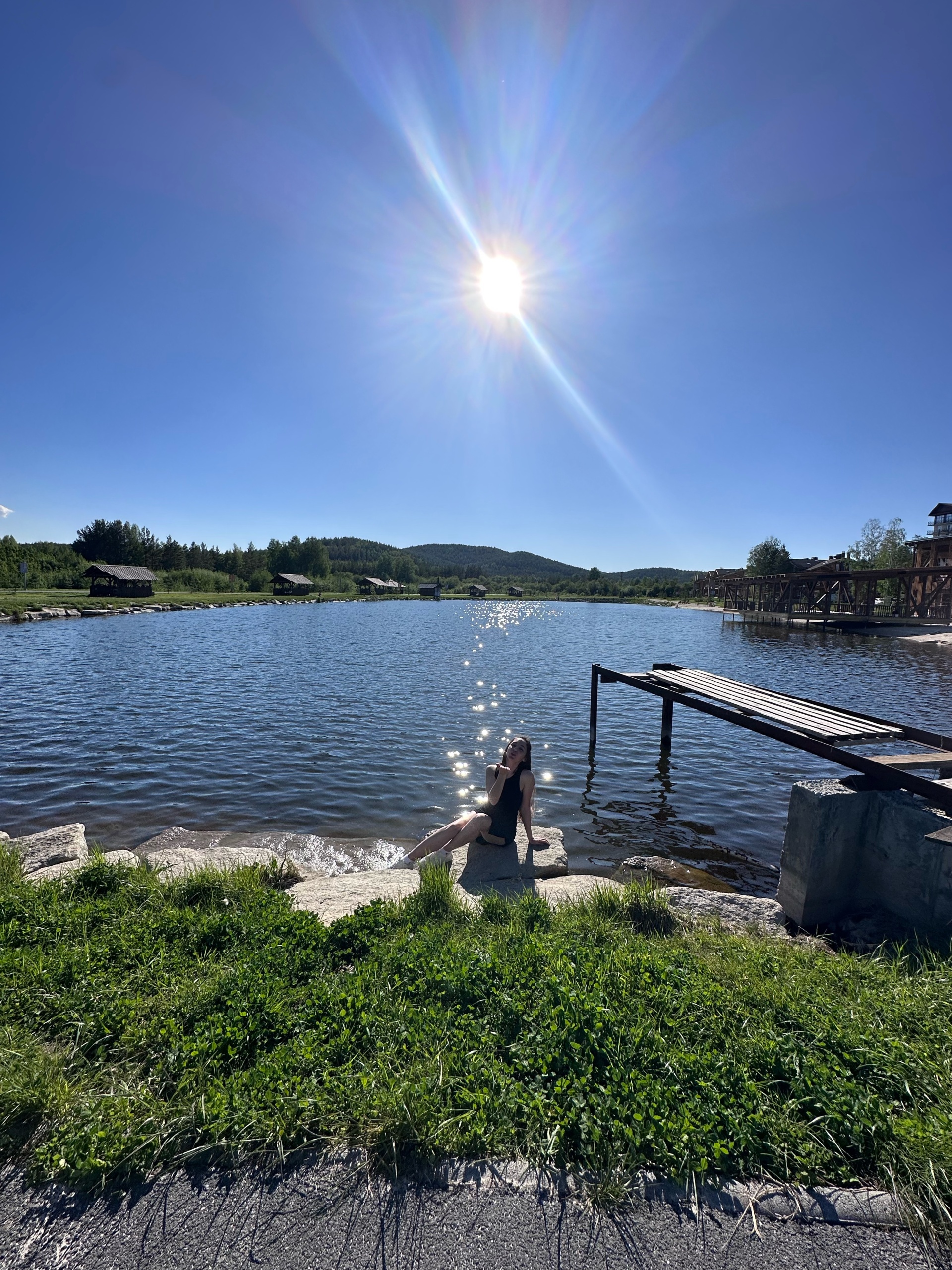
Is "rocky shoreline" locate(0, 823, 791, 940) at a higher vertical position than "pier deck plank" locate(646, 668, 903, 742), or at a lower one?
lower

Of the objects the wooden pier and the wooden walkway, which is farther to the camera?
the wooden pier

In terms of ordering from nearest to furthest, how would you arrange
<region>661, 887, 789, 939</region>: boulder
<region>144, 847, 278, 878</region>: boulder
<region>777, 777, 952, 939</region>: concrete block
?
<region>777, 777, 952, 939</region>: concrete block
<region>661, 887, 789, 939</region>: boulder
<region>144, 847, 278, 878</region>: boulder

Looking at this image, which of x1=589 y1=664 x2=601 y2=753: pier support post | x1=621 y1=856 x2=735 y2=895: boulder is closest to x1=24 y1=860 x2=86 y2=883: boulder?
x1=621 y1=856 x2=735 y2=895: boulder

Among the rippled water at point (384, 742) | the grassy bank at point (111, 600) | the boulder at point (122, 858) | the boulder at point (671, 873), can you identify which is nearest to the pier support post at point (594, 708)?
the rippled water at point (384, 742)

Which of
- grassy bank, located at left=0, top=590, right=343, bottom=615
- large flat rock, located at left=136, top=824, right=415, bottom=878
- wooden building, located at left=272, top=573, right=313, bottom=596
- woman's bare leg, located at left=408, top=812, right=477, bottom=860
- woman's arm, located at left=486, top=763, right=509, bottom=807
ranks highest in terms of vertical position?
wooden building, located at left=272, top=573, right=313, bottom=596

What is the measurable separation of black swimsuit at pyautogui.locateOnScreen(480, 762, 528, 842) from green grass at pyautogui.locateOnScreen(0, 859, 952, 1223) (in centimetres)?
332

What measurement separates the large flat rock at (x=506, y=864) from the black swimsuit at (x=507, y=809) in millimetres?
224

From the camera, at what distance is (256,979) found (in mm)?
3932

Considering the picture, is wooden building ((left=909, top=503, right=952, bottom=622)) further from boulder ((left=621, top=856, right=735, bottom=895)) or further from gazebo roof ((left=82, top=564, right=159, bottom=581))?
gazebo roof ((left=82, top=564, right=159, bottom=581))

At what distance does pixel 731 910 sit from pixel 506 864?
2962mm

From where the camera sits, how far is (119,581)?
67.8 metres

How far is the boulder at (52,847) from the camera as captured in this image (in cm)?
729

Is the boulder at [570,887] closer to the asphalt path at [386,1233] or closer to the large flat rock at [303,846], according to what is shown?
the large flat rock at [303,846]

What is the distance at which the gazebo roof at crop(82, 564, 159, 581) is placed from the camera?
66.8m
